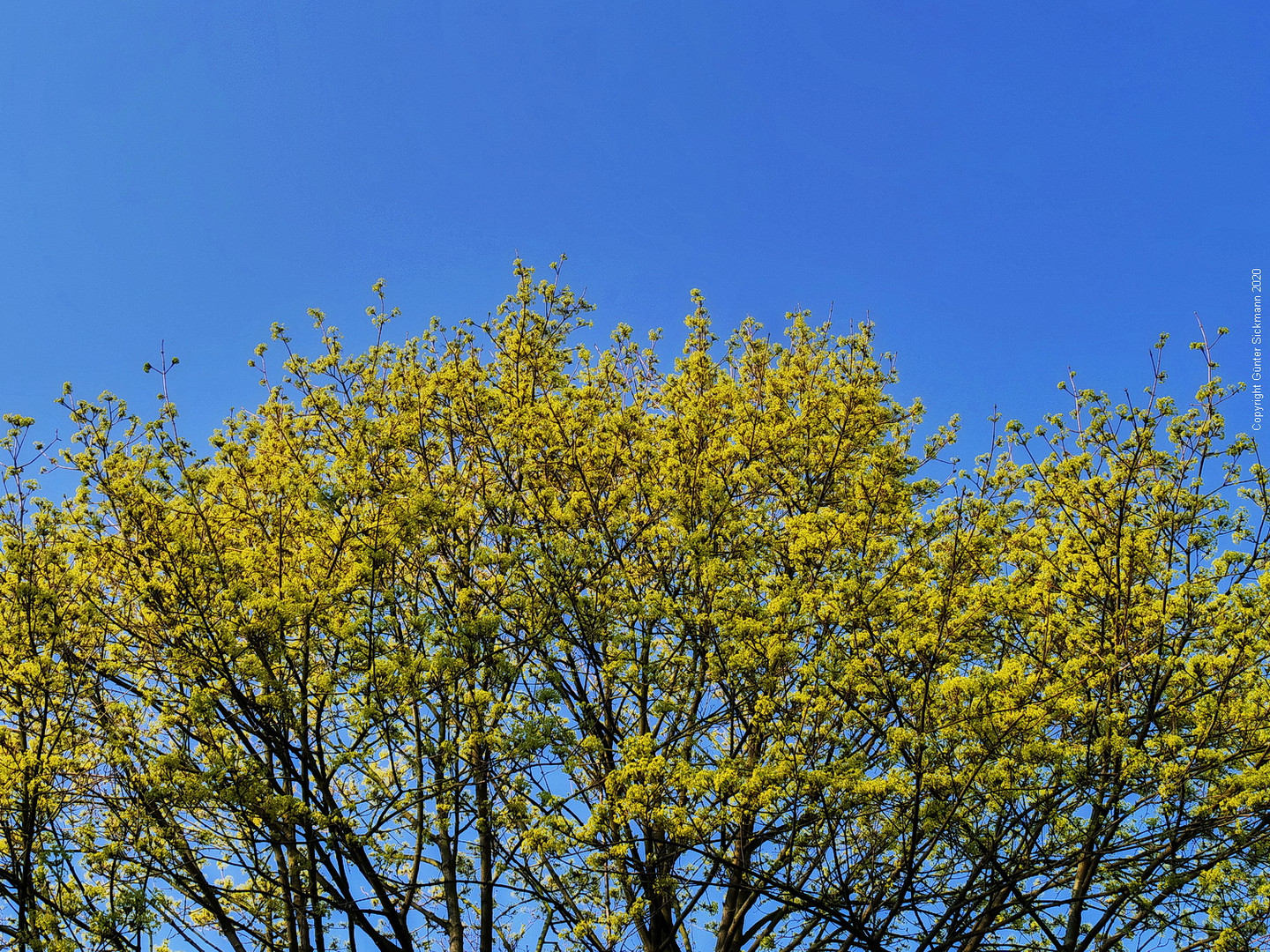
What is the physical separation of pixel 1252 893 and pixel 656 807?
4989 mm

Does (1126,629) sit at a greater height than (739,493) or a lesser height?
lesser

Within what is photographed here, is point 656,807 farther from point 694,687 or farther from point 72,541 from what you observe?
point 72,541

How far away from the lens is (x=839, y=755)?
340 inches

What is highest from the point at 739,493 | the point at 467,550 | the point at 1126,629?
the point at 739,493

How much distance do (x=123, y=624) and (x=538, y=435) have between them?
4.42 m

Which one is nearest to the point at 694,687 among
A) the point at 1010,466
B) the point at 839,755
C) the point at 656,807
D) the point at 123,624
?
the point at 839,755

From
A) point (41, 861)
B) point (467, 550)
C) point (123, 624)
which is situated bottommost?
point (41, 861)

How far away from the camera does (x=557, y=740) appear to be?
818 centimetres

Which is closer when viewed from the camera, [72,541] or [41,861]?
[41,861]

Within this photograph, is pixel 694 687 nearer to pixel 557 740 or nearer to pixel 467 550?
pixel 557 740

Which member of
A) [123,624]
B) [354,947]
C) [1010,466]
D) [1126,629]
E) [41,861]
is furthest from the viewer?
[1010,466]

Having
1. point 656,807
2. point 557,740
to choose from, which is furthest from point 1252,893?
point 557,740

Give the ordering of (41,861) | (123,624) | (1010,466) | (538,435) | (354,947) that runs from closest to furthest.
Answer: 1. (41,861)
2. (354,947)
3. (123,624)
4. (538,435)
5. (1010,466)

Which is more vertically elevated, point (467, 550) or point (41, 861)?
point (467, 550)
